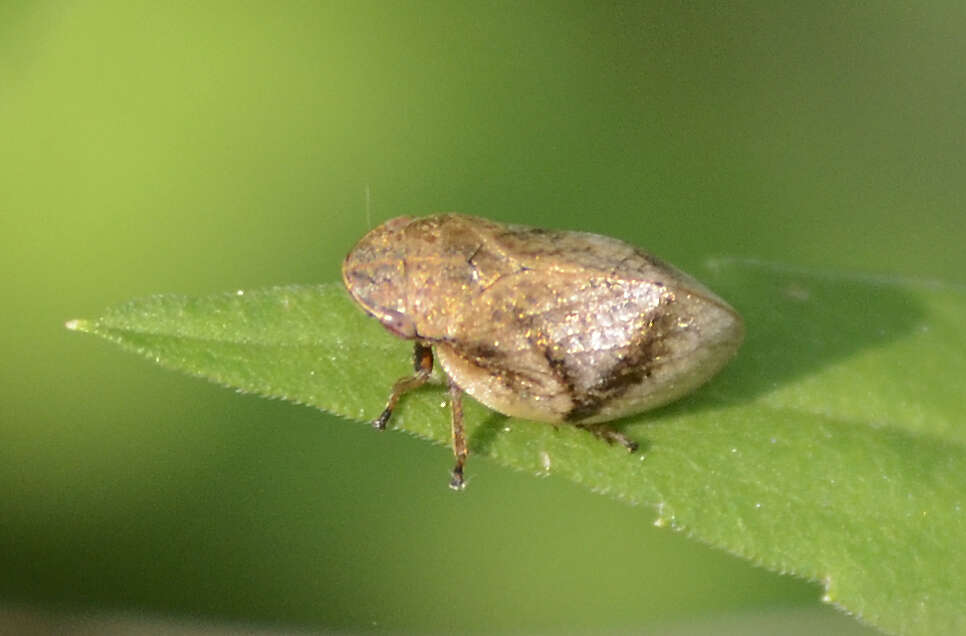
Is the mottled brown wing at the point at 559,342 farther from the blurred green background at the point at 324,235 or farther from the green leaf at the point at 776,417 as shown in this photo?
the blurred green background at the point at 324,235

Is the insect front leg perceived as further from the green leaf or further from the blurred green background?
the blurred green background

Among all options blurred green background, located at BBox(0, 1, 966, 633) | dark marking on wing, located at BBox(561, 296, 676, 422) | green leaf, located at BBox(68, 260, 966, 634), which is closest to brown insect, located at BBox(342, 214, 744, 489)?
dark marking on wing, located at BBox(561, 296, 676, 422)

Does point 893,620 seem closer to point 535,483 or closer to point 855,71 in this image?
point 535,483

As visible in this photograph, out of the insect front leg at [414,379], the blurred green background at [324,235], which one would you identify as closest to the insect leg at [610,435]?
the insect front leg at [414,379]

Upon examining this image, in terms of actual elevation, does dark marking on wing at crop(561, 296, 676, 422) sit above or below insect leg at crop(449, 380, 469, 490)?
above

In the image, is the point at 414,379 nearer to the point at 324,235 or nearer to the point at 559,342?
the point at 559,342

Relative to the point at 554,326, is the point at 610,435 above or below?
below

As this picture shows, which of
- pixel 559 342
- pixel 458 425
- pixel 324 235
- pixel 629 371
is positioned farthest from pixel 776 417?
pixel 324 235
